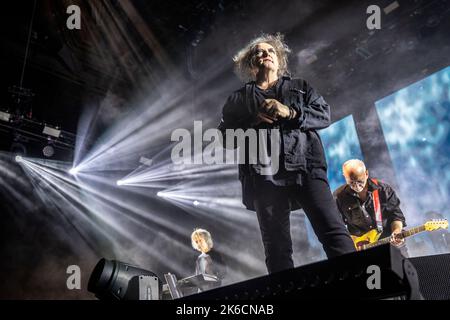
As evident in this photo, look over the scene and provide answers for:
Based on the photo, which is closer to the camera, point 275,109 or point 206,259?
point 275,109

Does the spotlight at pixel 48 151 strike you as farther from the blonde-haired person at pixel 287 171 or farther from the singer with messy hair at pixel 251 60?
the blonde-haired person at pixel 287 171

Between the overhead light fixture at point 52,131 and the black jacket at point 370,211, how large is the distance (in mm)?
5730

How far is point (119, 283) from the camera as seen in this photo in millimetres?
1607

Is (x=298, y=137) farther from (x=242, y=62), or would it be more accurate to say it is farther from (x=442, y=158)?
(x=442, y=158)

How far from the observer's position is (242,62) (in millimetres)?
2434

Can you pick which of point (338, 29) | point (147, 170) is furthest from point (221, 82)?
point (147, 170)

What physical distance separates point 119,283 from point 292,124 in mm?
1228

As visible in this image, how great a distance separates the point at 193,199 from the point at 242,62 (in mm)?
7154

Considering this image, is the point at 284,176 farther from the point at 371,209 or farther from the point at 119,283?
the point at 371,209

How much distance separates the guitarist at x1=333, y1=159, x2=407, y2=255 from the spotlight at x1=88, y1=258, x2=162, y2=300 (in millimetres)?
3255

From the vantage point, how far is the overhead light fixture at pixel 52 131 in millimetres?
6717

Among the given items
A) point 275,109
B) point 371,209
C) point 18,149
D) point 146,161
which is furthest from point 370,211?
point 18,149

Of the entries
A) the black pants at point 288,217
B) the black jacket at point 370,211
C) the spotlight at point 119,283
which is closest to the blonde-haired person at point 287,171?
the black pants at point 288,217
